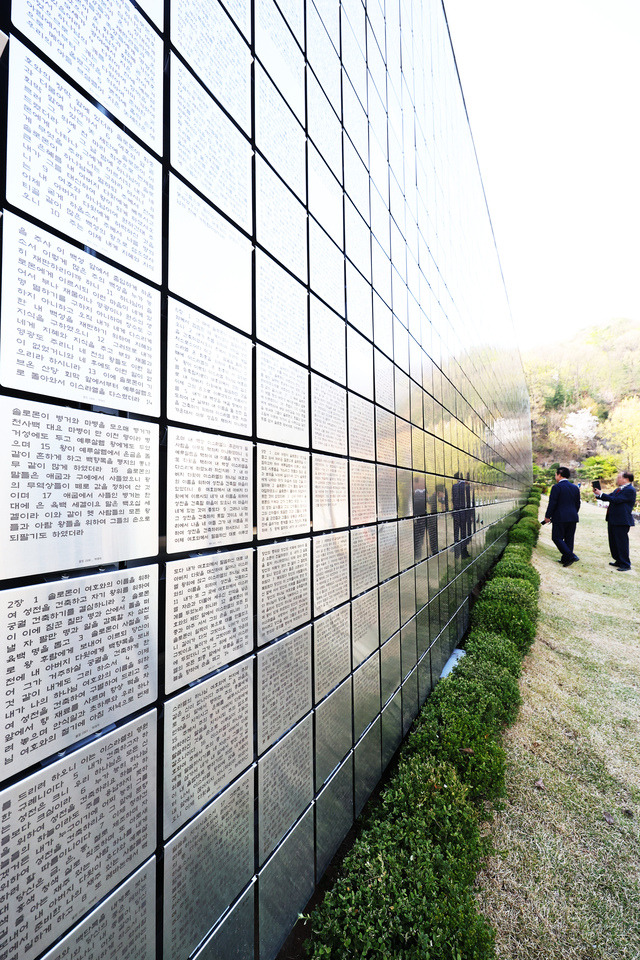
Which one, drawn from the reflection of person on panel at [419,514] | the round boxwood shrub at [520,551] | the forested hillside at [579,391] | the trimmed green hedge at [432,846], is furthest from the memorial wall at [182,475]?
the forested hillside at [579,391]

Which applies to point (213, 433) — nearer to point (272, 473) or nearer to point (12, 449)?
point (272, 473)

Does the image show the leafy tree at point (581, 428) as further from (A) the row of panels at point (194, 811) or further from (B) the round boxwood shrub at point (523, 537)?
(A) the row of panels at point (194, 811)

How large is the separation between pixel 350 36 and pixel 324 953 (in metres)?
4.66

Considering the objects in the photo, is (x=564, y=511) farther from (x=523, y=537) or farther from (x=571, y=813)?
(x=571, y=813)

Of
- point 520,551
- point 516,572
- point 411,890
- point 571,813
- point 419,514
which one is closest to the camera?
point 411,890

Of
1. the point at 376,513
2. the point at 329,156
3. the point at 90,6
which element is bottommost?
the point at 376,513

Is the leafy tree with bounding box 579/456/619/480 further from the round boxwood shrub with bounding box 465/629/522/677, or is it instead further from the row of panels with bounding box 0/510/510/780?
the row of panels with bounding box 0/510/510/780

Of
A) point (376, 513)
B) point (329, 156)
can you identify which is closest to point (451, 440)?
point (376, 513)

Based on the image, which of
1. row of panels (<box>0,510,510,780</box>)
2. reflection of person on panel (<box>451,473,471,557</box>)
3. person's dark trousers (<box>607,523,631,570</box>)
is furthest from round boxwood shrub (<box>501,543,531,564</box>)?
row of panels (<box>0,510,510,780</box>)

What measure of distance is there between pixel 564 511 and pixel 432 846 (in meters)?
9.63

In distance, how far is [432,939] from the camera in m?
1.58

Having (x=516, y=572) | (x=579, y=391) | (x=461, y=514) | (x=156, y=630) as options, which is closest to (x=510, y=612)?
(x=461, y=514)

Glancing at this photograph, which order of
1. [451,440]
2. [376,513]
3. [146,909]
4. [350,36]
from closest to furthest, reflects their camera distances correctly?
[146,909], [350,36], [376,513], [451,440]

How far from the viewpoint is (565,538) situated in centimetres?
1064
